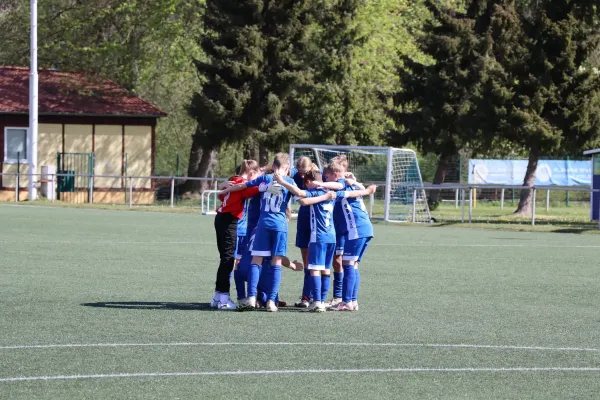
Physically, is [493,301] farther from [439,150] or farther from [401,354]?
[439,150]

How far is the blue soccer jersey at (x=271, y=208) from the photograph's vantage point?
11.2 meters

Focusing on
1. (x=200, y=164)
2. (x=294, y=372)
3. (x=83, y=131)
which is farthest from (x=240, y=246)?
(x=200, y=164)

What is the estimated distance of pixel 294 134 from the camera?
43.7 m

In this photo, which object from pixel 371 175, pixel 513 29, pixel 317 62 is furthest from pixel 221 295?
pixel 317 62

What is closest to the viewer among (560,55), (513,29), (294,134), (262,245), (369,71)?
(262,245)

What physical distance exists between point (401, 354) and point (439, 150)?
33.2m

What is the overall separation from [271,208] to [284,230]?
273 mm

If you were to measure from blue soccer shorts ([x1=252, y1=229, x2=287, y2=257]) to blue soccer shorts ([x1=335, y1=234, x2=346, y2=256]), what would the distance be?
2.47 ft

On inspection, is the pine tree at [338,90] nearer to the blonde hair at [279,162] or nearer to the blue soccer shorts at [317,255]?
the blue soccer shorts at [317,255]

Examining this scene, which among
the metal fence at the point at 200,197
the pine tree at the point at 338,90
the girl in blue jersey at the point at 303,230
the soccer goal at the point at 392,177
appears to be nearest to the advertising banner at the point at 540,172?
the metal fence at the point at 200,197

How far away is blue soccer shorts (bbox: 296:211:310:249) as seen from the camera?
11758 millimetres

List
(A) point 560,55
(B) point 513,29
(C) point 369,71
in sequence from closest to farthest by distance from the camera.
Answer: (A) point 560,55, (B) point 513,29, (C) point 369,71

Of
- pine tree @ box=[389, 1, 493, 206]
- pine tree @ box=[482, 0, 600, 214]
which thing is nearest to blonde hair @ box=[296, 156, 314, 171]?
pine tree @ box=[482, 0, 600, 214]

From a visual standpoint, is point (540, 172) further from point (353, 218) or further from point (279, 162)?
point (279, 162)
